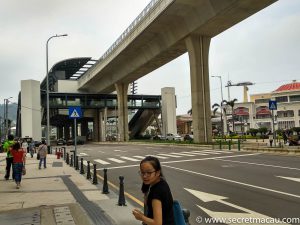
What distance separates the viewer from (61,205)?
9.92 metres

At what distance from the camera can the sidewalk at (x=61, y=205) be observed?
8234mm

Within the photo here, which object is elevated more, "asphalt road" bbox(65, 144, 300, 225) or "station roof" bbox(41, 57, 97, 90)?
"station roof" bbox(41, 57, 97, 90)

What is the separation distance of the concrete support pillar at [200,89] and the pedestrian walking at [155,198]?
124 feet

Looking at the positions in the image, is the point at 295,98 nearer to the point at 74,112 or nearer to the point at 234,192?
the point at 74,112

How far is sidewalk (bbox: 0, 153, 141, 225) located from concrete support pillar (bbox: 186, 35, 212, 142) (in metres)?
27.7

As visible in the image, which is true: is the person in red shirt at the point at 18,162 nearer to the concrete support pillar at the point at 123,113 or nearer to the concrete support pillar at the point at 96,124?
the concrete support pillar at the point at 123,113

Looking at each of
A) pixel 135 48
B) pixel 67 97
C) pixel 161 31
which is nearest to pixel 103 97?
pixel 67 97

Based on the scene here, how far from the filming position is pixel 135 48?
50344mm

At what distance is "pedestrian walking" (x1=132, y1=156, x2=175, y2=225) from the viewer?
3.58 meters

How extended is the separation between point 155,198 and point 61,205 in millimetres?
6927

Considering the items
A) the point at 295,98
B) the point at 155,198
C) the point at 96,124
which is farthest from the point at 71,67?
the point at 155,198

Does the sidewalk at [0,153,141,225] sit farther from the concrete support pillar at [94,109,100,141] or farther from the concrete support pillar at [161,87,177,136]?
the concrete support pillar at [94,109,100,141]

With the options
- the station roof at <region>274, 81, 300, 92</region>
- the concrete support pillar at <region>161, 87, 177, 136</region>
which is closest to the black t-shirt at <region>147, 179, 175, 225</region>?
the concrete support pillar at <region>161, 87, 177, 136</region>

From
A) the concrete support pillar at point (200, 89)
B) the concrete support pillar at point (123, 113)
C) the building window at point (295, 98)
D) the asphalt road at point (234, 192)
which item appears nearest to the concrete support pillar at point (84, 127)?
the concrete support pillar at point (123, 113)
